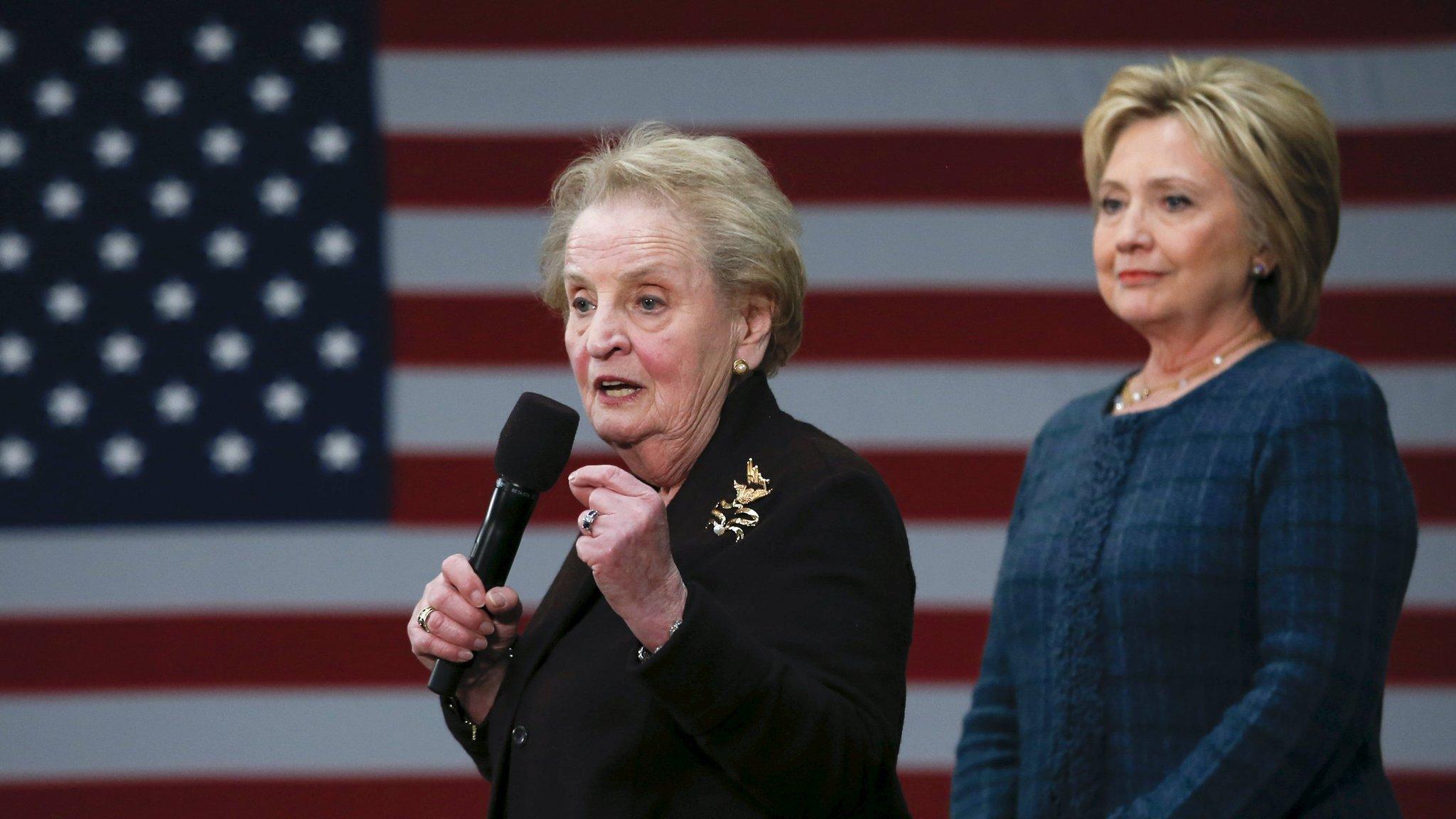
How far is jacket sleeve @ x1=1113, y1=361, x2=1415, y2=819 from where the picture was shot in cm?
155

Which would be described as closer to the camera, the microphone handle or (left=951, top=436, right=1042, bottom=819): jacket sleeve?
the microphone handle

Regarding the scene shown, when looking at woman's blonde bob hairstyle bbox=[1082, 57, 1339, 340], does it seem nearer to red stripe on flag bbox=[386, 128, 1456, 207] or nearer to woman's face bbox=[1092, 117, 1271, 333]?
woman's face bbox=[1092, 117, 1271, 333]

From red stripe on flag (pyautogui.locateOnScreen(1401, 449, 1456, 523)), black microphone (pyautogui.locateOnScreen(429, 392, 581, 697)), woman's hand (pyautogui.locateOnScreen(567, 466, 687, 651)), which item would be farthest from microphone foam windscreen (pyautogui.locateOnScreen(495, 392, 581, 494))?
red stripe on flag (pyautogui.locateOnScreen(1401, 449, 1456, 523))

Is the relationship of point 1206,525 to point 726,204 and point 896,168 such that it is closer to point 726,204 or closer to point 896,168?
point 726,204

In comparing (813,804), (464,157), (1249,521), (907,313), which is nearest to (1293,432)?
(1249,521)

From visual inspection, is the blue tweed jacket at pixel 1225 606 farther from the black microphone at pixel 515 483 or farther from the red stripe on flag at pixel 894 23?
the red stripe on flag at pixel 894 23

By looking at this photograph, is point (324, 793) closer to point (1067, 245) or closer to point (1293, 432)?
point (1067, 245)

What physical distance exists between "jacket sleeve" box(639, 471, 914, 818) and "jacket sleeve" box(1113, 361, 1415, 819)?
17.9 inches

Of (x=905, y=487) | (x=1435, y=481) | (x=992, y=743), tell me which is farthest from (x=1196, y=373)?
(x=1435, y=481)

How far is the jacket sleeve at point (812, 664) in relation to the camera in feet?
3.78

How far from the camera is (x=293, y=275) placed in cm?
327

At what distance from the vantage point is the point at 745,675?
1.15 m

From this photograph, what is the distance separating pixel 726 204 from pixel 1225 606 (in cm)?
74

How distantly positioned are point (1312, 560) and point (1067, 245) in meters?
1.80
